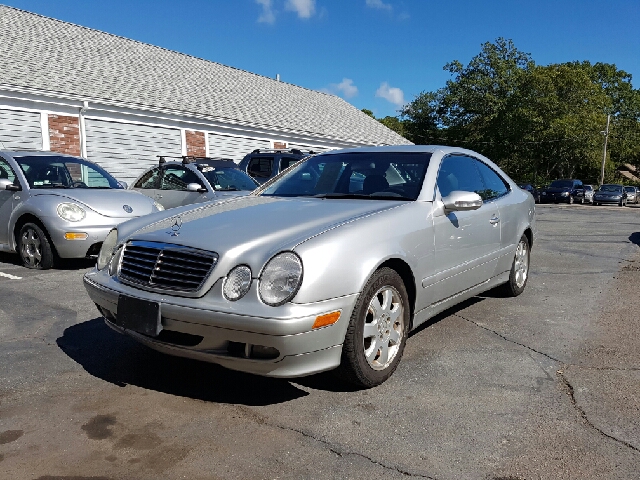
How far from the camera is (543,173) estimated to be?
55.9 metres

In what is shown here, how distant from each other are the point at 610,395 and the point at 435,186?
5.83 ft

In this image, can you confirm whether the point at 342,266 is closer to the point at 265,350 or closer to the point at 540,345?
the point at 265,350

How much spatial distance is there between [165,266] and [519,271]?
387cm

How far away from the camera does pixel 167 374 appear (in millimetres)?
3717

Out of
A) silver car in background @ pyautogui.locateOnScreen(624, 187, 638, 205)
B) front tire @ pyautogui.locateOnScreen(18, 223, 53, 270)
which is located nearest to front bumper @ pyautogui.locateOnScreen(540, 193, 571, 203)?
silver car in background @ pyautogui.locateOnScreen(624, 187, 638, 205)

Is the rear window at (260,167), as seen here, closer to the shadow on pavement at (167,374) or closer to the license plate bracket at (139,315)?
the shadow on pavement at (167,374)

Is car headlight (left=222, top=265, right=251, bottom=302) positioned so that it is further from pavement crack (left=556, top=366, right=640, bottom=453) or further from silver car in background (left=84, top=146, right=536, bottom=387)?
pavement crack (left=556, top=366, right=640, bottom=453)

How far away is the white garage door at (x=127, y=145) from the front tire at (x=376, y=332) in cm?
1296

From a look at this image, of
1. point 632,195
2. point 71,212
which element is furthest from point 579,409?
point 632,195

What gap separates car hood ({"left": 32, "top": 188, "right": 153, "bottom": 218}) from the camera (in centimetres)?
720

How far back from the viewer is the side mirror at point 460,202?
412cm

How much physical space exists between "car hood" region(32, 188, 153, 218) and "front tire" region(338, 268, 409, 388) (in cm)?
478

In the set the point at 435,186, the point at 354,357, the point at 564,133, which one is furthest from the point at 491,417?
the point at 564,133

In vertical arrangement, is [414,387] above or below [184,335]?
below
